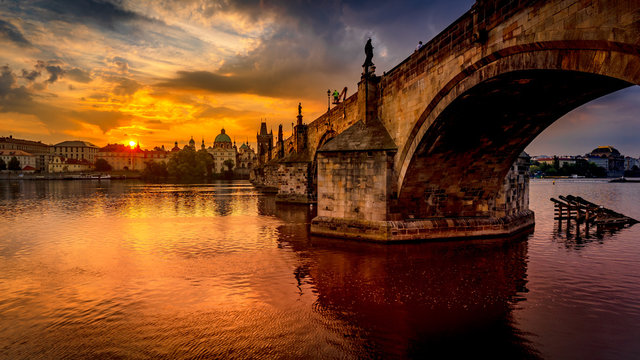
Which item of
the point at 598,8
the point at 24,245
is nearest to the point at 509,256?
the point at 598,8

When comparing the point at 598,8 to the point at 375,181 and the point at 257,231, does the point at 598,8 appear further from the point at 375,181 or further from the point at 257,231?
the point at 257,231

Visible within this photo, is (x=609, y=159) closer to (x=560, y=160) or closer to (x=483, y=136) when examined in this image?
(x=560, y=160)

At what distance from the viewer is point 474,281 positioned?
28.7 feet

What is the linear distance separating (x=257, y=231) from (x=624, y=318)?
13.3 metres

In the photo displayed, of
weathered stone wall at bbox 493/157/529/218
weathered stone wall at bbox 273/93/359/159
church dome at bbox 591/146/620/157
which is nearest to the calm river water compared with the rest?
weathered stone wall at bbox 493/157/529/218

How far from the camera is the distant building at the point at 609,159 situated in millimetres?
155188

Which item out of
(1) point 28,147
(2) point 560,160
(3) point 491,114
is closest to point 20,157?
(1) point 28,147

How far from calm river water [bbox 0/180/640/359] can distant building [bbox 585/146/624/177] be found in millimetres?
188527

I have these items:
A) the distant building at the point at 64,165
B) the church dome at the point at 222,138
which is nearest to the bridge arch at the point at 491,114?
the distant building at the point at 64,165

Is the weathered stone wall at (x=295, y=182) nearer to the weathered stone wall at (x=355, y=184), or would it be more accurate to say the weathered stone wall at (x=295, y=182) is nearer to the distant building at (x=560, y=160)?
the weathered stone wall at (x=355, y=184)

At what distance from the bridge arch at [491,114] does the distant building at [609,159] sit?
18521 cm

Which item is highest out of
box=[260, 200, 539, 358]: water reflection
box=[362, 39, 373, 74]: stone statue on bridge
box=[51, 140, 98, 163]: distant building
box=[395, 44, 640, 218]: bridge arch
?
box=[51, 140, 98, 163]: distant building

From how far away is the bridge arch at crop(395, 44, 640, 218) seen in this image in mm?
Result: 5770

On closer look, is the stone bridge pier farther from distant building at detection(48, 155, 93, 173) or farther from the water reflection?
distant building at detection(48, 155, 93, 173)
